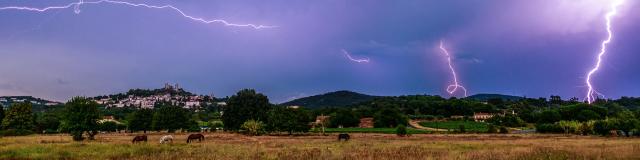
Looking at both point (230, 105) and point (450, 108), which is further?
point (450, 108)

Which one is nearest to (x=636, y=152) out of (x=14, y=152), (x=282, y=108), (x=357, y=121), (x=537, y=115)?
(x=14, y=152)

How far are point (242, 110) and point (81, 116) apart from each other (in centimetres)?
3984

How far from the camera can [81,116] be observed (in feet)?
210

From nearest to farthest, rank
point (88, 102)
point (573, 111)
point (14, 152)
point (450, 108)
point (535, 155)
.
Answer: point (535, 155) < point (14, 152) < point (88, 102) < point (573, 111) < point (450, 108)

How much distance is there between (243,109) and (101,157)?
74.6 meters

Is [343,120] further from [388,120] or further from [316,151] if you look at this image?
[316,151]

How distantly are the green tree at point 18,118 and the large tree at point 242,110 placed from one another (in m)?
38.8

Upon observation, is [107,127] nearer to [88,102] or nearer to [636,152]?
[88,102]

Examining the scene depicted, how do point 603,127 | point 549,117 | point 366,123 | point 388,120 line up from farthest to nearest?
1. point 366,123
2. point 549,117
3. point 388,120
4. point 603,127

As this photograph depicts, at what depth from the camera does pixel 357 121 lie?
461ft

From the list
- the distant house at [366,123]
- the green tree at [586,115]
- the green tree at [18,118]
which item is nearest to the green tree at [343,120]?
the distant house at [366,123]

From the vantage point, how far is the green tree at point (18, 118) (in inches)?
3912

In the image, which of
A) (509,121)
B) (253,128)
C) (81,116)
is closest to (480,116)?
(509,121)

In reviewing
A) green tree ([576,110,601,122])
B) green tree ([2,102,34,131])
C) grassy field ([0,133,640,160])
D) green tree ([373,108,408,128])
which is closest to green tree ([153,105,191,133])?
green tree ([2,102,34,131])
